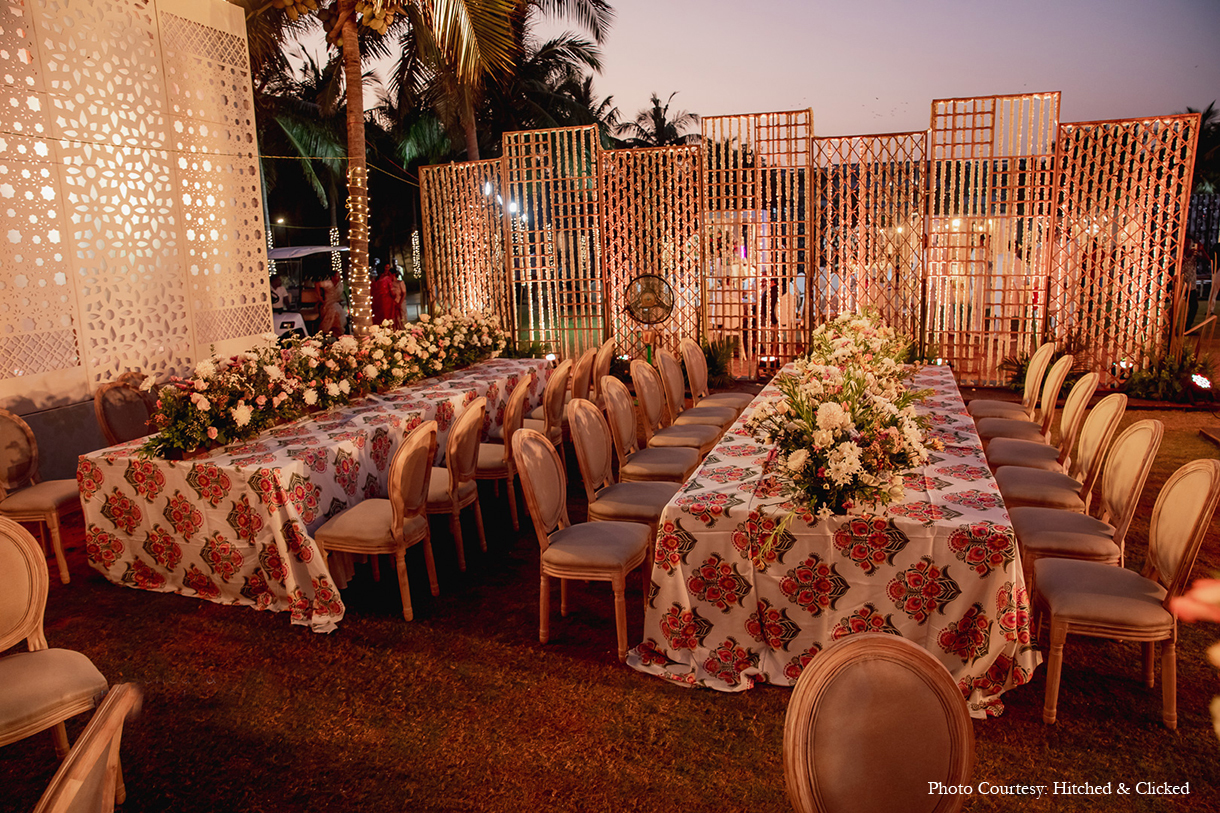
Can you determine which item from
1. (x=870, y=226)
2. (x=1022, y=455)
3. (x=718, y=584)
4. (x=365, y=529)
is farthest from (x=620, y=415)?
(x=870, y=226)

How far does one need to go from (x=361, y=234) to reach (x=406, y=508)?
3.55 meters

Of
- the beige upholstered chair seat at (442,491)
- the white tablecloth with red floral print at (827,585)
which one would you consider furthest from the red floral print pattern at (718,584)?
the beige upholstered chair seat at (442,491)

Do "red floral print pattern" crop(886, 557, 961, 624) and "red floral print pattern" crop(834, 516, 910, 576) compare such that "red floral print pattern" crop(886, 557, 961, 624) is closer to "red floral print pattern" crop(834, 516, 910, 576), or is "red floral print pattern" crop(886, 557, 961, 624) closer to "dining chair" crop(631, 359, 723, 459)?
"red floral print pattern" crop(834, 516, 910, 576)

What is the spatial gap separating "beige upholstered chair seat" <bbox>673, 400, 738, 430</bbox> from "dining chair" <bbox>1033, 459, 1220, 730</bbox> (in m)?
2.95

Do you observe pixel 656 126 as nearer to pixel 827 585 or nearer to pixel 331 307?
pixel 331 307

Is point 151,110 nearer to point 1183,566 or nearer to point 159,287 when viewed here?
point 159,287

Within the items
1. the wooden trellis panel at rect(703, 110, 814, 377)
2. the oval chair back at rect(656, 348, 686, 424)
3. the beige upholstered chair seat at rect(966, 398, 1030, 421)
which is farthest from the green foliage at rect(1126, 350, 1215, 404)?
the oval chair back at rect(656, 348, 686, 424)

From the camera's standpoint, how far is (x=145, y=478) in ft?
12.4

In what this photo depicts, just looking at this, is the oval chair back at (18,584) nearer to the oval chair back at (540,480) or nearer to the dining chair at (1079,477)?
the oval chair back at (540,480)

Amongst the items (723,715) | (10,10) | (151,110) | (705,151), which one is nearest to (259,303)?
(151,110)

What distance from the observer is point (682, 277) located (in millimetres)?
9391

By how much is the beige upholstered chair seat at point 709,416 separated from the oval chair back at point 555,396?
868mm

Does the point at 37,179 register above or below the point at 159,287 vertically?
above

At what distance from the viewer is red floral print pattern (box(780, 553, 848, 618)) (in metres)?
2.85
